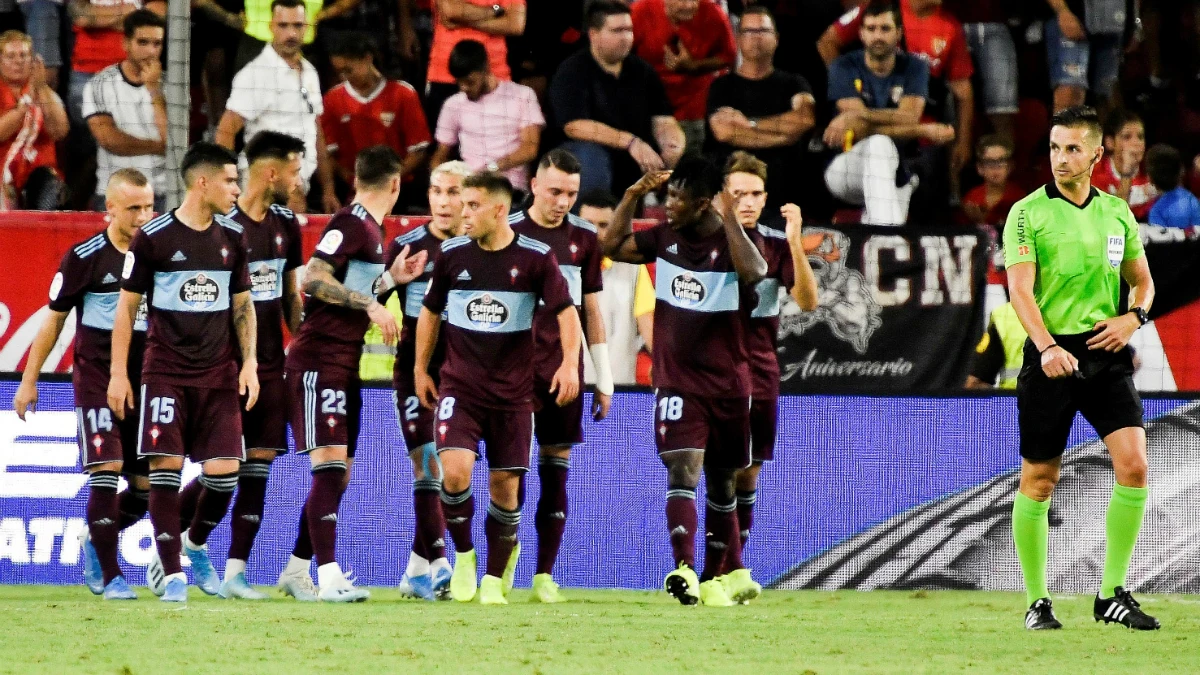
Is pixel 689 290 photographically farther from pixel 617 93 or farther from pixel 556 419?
pixel 617 93

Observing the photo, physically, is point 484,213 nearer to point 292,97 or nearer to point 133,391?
point 133,391

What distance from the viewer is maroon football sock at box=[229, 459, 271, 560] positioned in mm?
8406

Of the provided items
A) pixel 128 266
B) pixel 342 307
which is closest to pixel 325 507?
pixel 342 307

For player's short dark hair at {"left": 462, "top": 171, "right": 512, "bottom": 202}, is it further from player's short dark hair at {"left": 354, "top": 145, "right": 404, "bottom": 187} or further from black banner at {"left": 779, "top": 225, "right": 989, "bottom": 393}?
black banner at {"left": 779, "top": 225, "right": 989, "bottom": 393}

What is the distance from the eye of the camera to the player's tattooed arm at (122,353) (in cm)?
772

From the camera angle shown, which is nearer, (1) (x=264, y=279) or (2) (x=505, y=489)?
(2) (x=505, y=489)

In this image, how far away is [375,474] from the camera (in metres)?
9.51

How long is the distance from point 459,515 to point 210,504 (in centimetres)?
119

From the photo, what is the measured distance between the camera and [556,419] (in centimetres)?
835

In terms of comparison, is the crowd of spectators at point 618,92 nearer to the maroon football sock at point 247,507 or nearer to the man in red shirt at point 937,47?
the man in red shirt at point 937,47

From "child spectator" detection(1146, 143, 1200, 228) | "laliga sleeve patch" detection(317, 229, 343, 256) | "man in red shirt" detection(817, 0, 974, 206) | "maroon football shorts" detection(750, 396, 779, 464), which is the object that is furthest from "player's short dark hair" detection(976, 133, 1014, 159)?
"laliga sleeve patch" detection(317, 229, 343, 256)

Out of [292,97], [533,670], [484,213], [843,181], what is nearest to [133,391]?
[484,213]

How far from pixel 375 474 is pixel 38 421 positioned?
180cm

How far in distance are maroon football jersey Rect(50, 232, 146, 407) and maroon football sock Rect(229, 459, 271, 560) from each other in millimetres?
699
